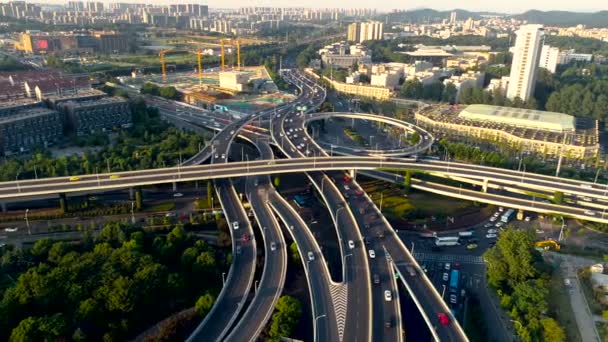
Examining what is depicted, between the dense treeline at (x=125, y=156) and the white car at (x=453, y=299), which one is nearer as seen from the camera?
the white car at (x=453, y=299)

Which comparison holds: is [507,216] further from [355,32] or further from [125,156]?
[355,32]

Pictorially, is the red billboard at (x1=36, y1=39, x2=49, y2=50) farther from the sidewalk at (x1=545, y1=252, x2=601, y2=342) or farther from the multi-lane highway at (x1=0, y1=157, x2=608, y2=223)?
the sidewalk at (x1=545, y1=252, x2=601, y2=342)

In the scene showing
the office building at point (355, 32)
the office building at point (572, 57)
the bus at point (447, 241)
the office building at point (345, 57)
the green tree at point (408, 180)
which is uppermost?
the office building at point (355, 32)

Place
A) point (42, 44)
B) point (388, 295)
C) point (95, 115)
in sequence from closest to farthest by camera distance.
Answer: point (388, 295) < point (95, 115) < point (42, 44)

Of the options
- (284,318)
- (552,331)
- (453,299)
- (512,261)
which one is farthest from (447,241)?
(284,318)

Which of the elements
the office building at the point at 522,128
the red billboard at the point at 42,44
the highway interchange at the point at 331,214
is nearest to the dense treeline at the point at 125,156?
the highway interchange at the point at 331,214

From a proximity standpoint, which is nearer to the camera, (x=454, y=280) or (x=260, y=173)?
(x=454, y=280)

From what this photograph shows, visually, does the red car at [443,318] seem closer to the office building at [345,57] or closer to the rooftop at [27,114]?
the rooftop at [27,114]
